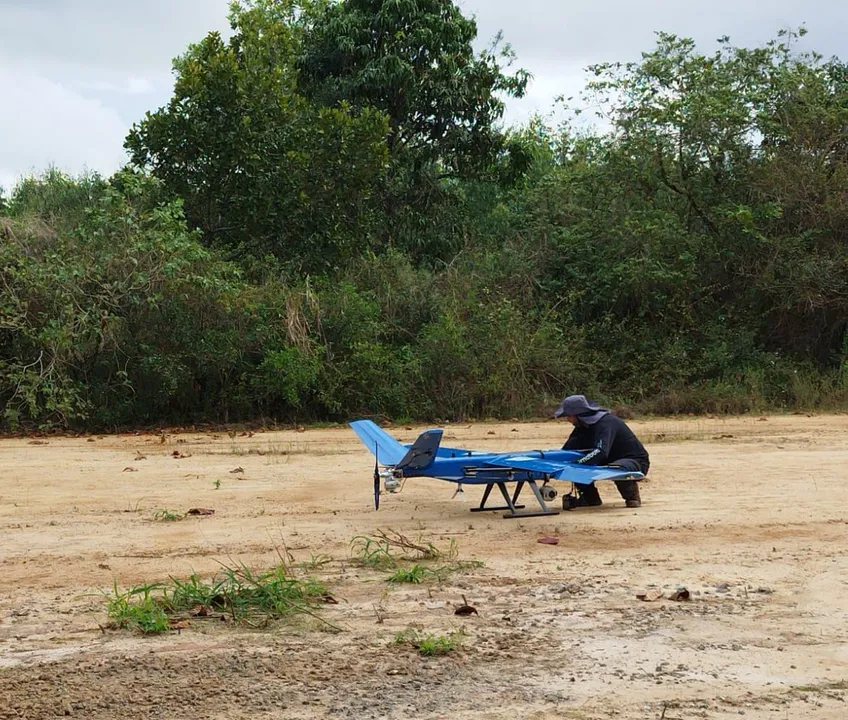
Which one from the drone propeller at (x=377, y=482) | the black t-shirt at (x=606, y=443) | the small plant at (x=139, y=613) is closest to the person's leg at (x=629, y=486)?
the black t-shirt at (x=606, y=443)

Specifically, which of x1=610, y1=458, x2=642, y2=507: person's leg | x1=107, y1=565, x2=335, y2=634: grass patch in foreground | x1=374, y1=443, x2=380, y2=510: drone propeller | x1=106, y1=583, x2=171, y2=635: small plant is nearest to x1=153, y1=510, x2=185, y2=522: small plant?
x1=374, y1=443, x2=380, y2=510: drone propeller

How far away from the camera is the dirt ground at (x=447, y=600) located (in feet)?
17.5

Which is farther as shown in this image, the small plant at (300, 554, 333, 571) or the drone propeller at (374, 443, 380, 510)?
the drone propeller at (374, 443, 380, 510)

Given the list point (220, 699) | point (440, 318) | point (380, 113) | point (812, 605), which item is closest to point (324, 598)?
point (220, 699)

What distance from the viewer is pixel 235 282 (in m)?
19.5

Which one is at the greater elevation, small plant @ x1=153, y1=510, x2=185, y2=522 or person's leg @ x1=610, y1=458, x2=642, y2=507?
person's leg @ x1=610, y1=458, x2=642, y2=507

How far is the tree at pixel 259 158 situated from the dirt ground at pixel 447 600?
877cm

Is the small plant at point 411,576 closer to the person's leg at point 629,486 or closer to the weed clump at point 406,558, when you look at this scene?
the weed clump at point 406,558

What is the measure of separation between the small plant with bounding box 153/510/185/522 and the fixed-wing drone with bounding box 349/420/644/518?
178cm

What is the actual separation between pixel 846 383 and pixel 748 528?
13.4 m

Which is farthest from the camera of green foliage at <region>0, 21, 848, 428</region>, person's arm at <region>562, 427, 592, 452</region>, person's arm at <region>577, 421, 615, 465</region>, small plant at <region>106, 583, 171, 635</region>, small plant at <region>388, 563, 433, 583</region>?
green foliage at <region>0, 21, 848, 428</region>

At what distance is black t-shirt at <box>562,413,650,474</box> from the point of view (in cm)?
1055

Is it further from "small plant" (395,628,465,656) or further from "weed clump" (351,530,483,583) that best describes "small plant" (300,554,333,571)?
"small plant" (395,628,465,656)

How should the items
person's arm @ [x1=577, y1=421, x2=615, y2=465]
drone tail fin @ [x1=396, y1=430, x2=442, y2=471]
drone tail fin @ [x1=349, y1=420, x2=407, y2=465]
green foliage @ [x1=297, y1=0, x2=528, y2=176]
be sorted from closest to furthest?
drone tail fin @ [x1=396, y1=430, x2=442, y2=471], drone tail fin @ [x1=349, y1=420, x2=407, y2=465], person's arm @ [x1=577, y1=421, x2=615, y2=465], green foliage @ [x1=297, y1=0, x2=528, y2=176]
